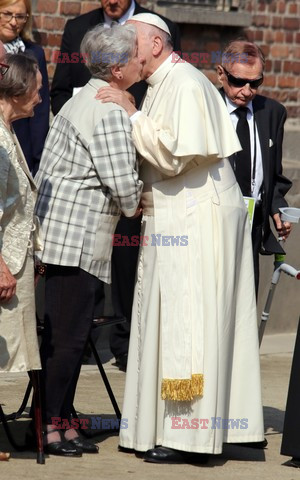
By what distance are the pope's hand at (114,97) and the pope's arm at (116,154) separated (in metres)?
0.07

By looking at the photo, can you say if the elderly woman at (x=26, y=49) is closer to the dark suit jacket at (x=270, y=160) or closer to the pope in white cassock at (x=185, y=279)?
the dark suit jacket at (x=270, y=160)

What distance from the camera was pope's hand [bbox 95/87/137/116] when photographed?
6215 mm

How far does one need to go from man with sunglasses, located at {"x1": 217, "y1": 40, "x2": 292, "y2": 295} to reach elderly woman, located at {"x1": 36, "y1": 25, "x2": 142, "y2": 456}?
1.06 meters

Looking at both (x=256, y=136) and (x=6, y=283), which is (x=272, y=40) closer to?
(x=256, y=136)

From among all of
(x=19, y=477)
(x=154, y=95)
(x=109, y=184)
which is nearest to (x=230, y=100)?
(x=154, y=95)

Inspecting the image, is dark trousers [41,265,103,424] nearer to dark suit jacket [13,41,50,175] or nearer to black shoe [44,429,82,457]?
black shoe [44,429,82,457]

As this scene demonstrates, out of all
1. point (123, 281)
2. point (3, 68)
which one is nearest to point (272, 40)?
point (123, 281)

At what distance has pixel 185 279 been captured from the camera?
6352 mm

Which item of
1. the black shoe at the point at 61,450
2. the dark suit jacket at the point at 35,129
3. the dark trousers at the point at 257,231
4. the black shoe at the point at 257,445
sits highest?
the dark suit jacket at the point at 35,129

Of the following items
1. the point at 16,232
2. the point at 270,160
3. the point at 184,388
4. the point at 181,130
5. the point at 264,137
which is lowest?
the point at 184,388

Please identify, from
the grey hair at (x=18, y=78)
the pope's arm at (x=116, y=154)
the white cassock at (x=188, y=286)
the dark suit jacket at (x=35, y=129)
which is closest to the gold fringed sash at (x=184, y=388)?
the white cassock at (x=188, y=286)

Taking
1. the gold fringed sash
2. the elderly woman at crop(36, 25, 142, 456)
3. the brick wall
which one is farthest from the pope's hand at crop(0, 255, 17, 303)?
the brick wall

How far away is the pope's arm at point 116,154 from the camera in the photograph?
613 cm

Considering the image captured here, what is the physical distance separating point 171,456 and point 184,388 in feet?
1.10
